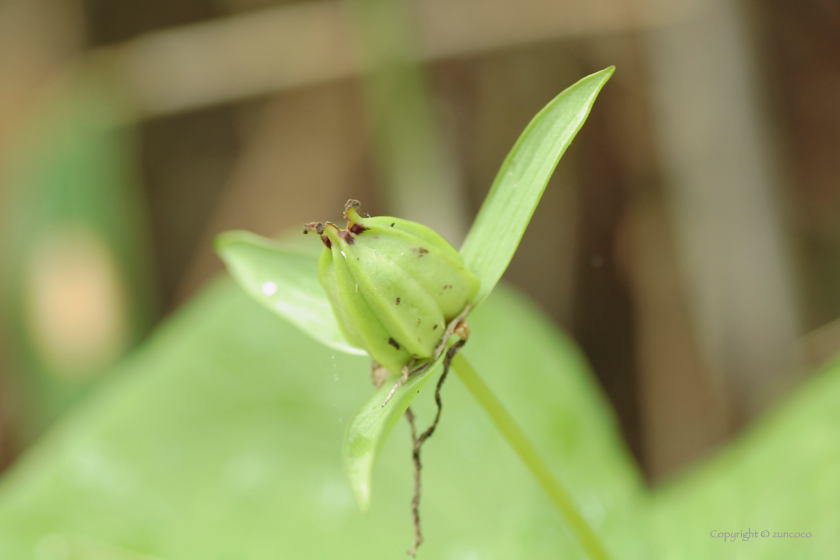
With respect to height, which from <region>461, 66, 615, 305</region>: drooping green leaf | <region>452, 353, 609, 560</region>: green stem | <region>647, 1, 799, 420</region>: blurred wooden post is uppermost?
<region>461, 66, 615, 305</region>: drooping green leaf

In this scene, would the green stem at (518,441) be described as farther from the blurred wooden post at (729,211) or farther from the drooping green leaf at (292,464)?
the blurred wooden post at (729,211)

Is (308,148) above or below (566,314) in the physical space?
above

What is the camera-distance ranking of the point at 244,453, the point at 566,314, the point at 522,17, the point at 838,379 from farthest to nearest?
the point at 522,17 < the point at 566,314 < the point at 244,453 < the point at 838,379

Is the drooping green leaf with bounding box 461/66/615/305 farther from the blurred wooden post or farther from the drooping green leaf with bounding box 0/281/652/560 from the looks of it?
the blurred wooden post

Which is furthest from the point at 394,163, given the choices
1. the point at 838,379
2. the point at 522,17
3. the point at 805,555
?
the point at 805,555

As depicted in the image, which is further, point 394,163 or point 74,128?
point 74,128

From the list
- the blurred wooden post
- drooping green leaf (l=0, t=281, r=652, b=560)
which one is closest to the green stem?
drooping green leaf (l=0, t=281, r=652, b=560)

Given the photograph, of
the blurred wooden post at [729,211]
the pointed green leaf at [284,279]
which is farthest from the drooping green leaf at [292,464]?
the pointed green leaf at [284,279]

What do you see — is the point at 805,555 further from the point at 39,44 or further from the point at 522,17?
the point at 39,44
